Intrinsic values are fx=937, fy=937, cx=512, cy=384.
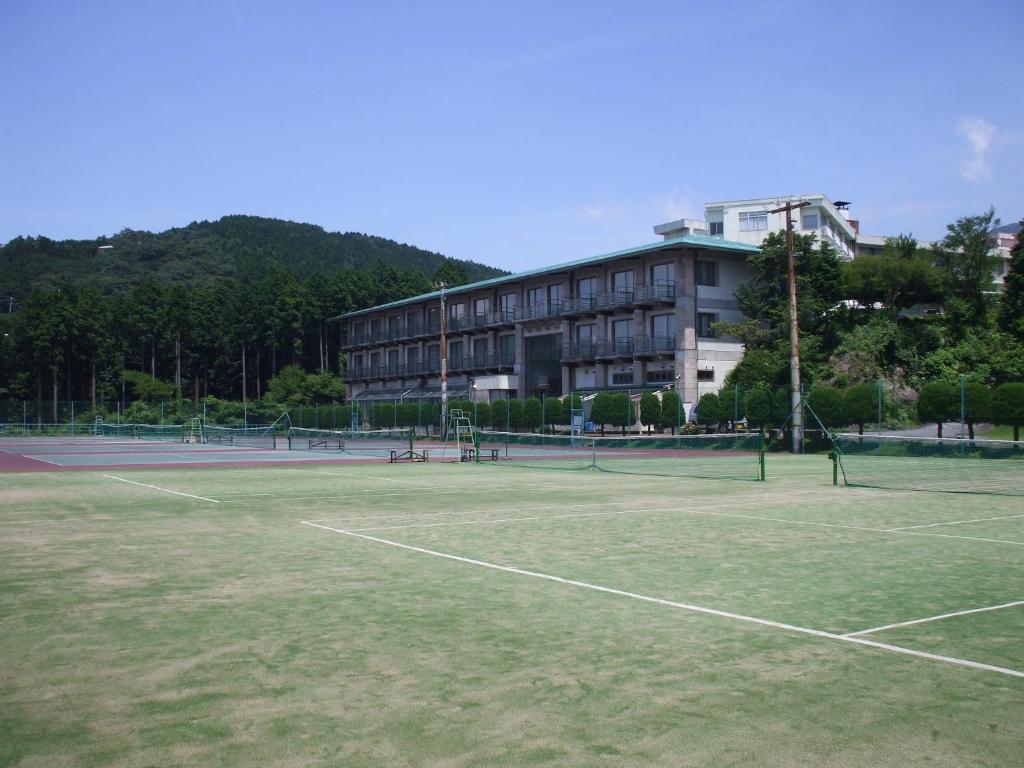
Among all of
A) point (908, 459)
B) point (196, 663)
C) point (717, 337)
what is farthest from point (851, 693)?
point (717, 337)

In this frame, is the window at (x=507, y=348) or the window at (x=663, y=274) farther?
the window at (x=507, y=348)

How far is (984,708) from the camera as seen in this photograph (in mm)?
5008

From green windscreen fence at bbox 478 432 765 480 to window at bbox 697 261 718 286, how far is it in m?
14.4

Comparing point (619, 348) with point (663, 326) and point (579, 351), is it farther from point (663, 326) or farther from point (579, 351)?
point (579, 351)

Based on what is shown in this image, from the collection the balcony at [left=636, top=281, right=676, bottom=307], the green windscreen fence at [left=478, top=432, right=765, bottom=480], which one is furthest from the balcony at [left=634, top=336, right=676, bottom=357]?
the green windscreen fence at [left=478, top=432, right=765, bottom=480]

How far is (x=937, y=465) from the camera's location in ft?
92.8

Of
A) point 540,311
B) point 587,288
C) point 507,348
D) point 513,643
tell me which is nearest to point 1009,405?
point 513,643

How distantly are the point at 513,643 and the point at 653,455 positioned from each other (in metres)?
34.0

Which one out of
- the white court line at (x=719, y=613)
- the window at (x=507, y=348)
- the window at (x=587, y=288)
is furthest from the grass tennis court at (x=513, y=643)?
the window at (x=507, y=348)

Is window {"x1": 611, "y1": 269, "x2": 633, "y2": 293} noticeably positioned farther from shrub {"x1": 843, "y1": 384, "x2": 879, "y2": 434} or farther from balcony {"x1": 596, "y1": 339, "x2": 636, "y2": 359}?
shrub {"x1": 843, "y1": 384, "x2": 879, "y2": 434}

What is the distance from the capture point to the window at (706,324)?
58.6 m

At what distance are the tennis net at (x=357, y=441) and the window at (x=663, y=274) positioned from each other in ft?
61.2

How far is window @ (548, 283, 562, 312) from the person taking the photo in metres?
69.5

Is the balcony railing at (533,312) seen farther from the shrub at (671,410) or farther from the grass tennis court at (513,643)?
the grass tennis court at (513,643)
